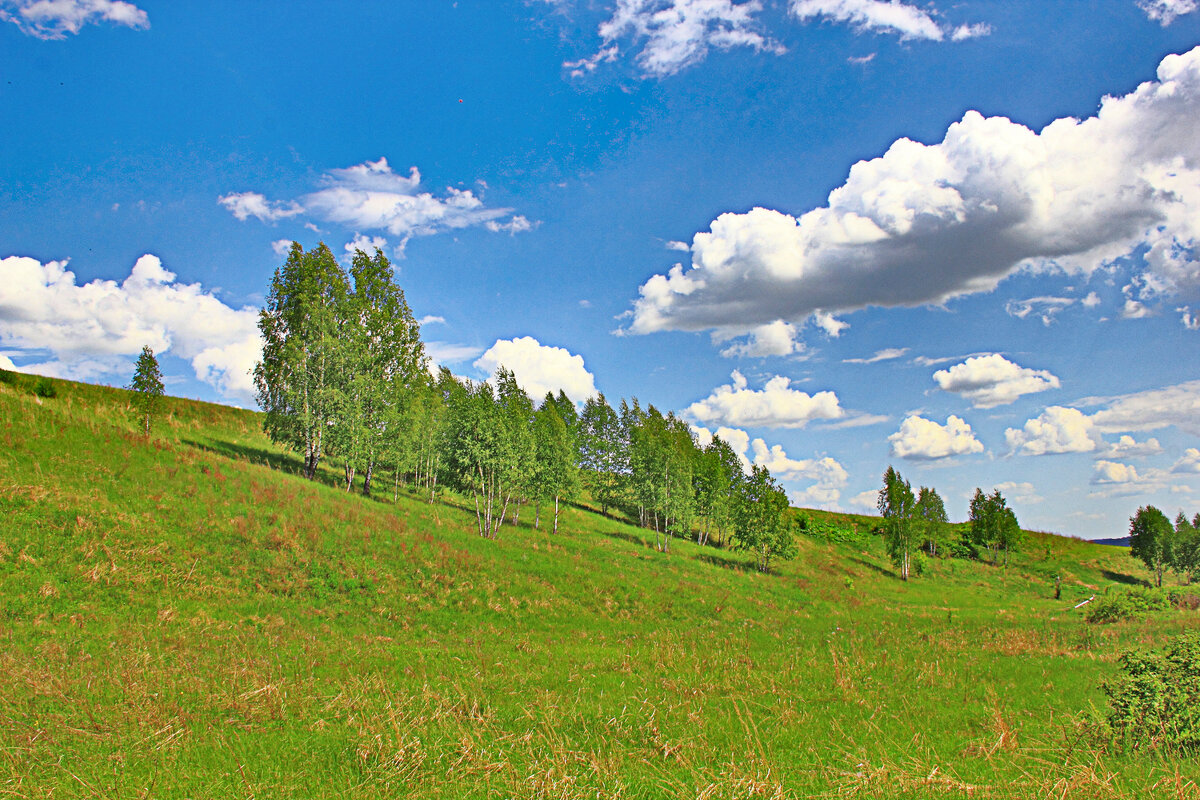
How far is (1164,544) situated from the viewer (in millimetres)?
84688

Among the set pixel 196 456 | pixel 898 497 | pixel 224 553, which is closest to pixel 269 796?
pixel 224 553

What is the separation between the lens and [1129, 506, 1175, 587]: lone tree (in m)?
84.8

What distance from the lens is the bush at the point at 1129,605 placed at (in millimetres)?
30453

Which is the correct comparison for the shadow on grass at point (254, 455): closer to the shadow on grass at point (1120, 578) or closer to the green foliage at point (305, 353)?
the green foliage at point (305, 353)

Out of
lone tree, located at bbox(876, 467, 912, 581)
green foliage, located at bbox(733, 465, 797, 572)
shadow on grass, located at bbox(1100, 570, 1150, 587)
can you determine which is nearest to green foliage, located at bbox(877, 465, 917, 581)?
lone tree, located at bbox(876, 467, 912, 581)

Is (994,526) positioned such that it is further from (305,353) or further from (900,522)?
(305,353)

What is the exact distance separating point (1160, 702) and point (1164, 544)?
10939 centimetres

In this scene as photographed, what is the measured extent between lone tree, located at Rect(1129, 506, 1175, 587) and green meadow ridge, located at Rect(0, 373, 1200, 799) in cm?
6920

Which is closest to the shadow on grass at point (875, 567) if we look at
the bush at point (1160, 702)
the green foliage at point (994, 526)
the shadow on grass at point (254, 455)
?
the green foliage at point (994, 526)

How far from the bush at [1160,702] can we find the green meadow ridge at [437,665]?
0.59 meters

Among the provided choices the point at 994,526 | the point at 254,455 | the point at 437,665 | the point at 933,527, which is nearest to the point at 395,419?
the point at 254,455

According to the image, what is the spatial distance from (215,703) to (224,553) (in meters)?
14.6

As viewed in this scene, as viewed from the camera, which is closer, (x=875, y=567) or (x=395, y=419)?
(x=395, y=419)

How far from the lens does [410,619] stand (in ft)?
71.5
